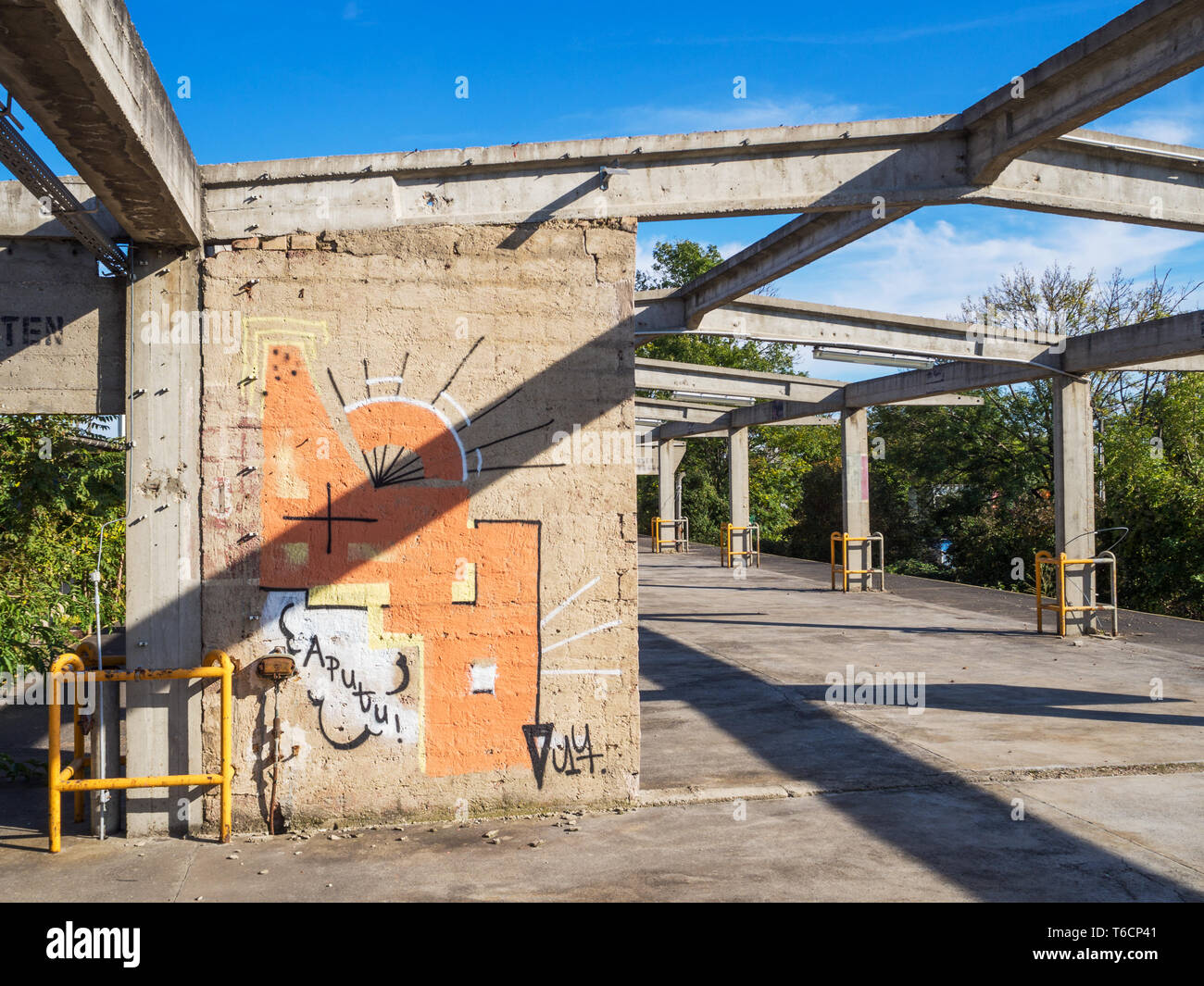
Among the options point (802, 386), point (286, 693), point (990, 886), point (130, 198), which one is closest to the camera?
point (990, 886)

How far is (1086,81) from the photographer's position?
5773 mm

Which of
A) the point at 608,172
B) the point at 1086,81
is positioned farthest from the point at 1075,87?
the point at 608,172

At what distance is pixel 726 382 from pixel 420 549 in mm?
13457

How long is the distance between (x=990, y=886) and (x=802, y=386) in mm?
15280

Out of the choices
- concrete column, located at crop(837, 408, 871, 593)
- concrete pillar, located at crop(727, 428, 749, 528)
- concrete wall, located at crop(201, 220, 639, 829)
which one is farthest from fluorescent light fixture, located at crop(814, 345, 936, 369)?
concrete pillar, located at crop(727, 428, 749, 528)

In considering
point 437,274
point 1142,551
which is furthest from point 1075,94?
point 1142,551

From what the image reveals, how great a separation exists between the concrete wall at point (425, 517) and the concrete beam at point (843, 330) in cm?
675

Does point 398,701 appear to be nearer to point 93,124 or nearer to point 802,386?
point 93,124

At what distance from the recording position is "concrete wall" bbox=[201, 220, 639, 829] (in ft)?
18.4

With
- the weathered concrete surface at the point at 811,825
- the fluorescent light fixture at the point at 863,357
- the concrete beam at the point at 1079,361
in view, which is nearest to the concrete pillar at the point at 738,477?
the concrete beam at the point at 1079,361

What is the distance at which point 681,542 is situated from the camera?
30.5 metres

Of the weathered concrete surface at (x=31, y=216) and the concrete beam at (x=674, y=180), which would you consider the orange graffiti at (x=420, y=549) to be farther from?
the weathered concrete surface at (x=31, y=216)

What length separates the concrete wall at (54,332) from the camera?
5.63 meters

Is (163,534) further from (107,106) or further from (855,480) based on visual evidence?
(855,480)
